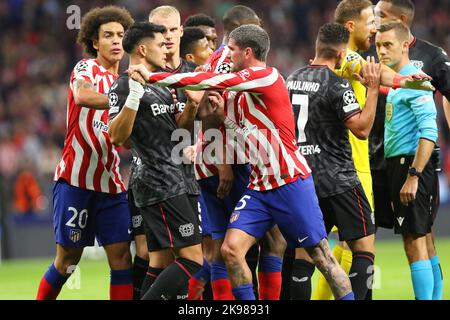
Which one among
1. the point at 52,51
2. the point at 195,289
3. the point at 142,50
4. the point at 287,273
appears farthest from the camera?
the point at 52,51

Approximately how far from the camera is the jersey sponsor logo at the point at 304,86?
774 cm

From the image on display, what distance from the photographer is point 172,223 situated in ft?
23.6

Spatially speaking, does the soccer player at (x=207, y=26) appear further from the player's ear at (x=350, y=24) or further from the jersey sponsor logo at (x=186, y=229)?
the jersey sponsor logo at (x=186, y=229)

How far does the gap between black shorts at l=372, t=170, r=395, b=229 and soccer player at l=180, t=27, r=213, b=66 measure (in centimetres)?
188

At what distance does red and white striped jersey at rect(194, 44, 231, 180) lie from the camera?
797 cm

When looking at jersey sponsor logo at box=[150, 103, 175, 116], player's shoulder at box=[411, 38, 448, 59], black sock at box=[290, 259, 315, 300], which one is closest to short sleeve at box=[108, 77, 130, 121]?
jersey sponsor logo at box=[150, 103, 175, 116]

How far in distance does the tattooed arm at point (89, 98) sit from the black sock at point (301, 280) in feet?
6.58

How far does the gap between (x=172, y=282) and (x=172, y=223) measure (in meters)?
0.43

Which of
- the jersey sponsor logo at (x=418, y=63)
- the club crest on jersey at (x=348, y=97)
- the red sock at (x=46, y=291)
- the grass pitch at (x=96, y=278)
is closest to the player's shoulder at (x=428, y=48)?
the jersey sponsor logo at (x=418, y=63)

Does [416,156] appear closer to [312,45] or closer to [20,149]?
[20,149]

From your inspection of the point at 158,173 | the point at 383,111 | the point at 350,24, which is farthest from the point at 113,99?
→ the point at 383,111

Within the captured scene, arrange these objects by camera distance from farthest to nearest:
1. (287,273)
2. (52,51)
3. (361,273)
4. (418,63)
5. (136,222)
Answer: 1. (52,51)
2. (418,63)
3. (287,273)
4. (136,222)
5. (361,273)

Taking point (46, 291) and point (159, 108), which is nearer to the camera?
point (159, 108)

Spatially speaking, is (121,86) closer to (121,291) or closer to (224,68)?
(224,68)
